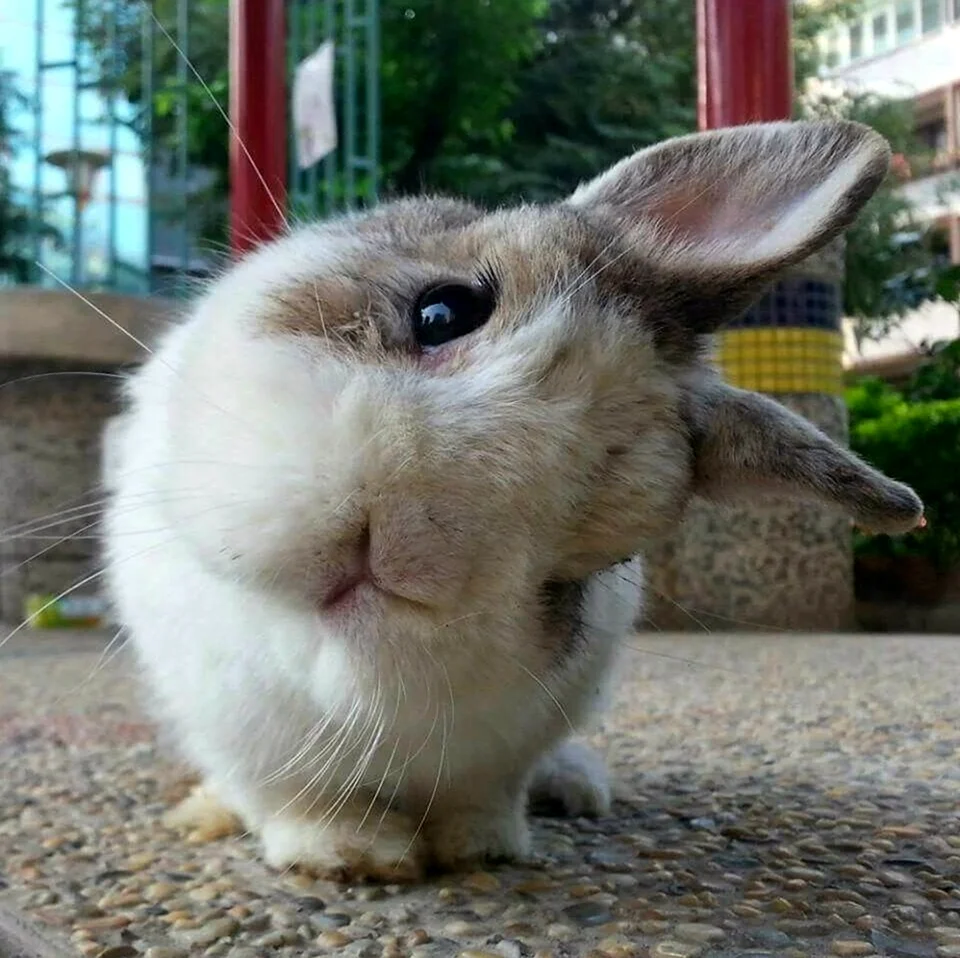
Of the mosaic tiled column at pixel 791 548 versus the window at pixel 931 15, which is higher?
the window at pixel 931 15

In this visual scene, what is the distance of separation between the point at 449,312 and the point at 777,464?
332 millimetres

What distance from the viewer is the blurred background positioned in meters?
4.31

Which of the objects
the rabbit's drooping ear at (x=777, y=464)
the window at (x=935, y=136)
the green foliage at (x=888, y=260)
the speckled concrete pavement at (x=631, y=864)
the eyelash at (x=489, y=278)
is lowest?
the speckled concrete pavement at (x=631, y=864)

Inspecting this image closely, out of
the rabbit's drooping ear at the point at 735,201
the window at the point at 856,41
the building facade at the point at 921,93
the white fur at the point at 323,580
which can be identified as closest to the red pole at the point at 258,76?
the white fur at the point at 323,580

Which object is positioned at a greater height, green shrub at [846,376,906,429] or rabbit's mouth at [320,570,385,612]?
green shrub at [846,376,906,429]

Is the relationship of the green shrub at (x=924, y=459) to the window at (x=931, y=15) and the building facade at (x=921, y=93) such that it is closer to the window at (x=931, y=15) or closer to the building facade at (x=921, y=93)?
the building facade at (x=921, y=93)

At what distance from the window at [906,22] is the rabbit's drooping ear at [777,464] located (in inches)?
225

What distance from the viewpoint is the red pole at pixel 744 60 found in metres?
2.97

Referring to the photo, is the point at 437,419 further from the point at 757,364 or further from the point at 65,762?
the point at 757,364

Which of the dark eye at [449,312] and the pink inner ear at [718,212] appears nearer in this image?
the dark eye at [449,312]

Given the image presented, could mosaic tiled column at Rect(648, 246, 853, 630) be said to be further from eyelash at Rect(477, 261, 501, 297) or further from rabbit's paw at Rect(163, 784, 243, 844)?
eyelash at Rect(477, 261, 501, 297)

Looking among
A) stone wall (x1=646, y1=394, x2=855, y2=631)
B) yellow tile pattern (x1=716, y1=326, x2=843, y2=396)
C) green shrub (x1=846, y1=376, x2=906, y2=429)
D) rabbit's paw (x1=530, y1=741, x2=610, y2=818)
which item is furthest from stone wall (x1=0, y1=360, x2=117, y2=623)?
rabbit's paw (x1=530, y1=741, x2=610, y2=818)

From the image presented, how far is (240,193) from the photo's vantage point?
307 cm

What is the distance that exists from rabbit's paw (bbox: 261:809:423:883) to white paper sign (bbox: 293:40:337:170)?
94.7 inches
